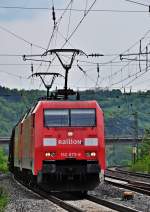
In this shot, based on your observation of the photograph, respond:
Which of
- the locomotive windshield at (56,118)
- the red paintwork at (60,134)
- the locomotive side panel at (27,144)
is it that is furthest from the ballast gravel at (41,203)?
the locomotive windshield at (56,118)

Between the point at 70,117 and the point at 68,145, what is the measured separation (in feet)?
3.55

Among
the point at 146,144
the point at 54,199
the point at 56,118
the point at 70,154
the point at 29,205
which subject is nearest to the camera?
the point at 29,205

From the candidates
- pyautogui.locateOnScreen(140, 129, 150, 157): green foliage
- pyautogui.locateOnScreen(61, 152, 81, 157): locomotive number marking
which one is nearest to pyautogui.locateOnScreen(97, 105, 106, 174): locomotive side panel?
pyautogui.locateOnScreen(61, 152, 81, 157): locomotive number marking

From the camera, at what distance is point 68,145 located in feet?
68.3

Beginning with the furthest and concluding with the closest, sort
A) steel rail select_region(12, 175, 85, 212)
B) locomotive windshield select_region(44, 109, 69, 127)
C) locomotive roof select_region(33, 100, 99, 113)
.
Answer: locomotive roof select_region(33, 100, 99, 113) → locomotive windshield select_region(44, 109, 69, 127) → steel rail select_region(12, 175, 85, 212)

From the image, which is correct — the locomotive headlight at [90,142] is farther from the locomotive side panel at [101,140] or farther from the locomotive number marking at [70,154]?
the locomotive number marking at [70,154]

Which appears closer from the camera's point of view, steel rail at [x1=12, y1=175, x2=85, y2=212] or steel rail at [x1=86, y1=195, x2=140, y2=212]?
steel rail at [x1=86, y1=195, x2=140, y2=212]

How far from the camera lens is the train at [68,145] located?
20.7 m

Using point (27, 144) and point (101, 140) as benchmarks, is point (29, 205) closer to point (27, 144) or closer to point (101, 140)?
point (101, 140)

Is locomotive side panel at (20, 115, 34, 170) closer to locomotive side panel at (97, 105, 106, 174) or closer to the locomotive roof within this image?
the locomotive roof

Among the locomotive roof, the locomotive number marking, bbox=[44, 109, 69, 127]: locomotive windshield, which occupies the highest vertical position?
the locomotive roof

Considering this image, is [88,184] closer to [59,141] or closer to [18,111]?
[59,141]

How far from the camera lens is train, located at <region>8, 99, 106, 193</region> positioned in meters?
20.7

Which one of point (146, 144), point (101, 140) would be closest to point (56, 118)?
point (101, 140)
